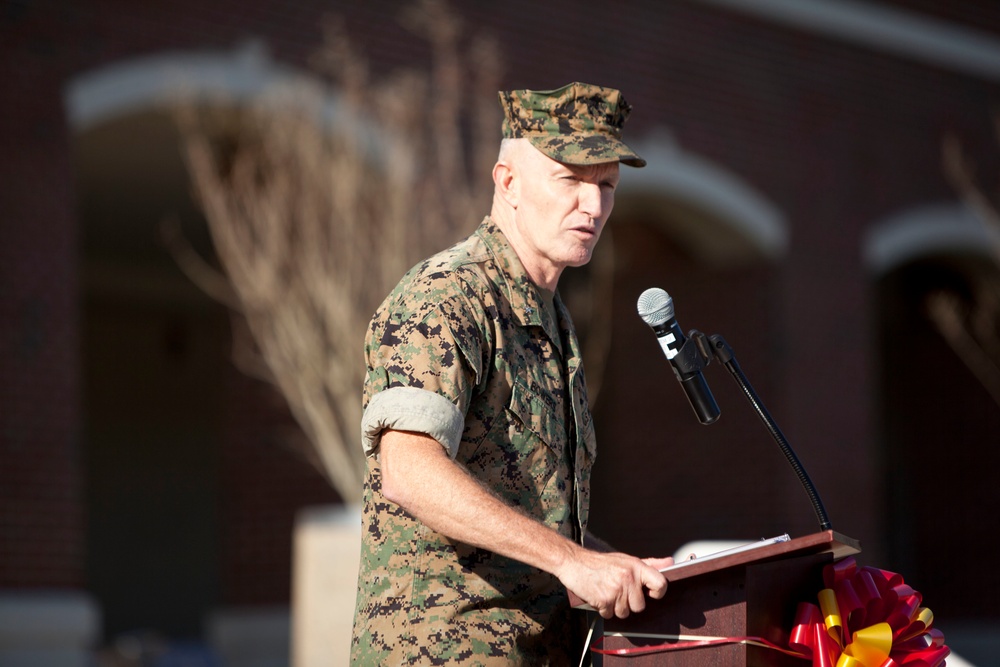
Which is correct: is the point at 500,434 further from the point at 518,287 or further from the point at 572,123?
the point at 572,123

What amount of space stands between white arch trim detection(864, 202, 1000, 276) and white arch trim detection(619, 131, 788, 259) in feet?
3.40

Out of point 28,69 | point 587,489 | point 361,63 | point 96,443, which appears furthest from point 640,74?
point 587,489

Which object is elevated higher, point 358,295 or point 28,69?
point 28,69

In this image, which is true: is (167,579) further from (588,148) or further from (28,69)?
(588,148)

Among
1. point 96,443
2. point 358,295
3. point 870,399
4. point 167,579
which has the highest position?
point 358,295

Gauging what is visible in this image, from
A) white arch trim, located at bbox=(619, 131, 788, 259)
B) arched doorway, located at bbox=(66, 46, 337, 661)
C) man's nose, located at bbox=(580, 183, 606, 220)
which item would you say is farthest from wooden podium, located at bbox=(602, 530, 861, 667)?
arched doorway, located at bbox=(66, 46, 337, 661)

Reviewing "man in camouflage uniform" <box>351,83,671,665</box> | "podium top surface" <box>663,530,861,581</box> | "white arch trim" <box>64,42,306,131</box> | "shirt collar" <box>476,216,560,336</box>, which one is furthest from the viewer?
"white arch trim" <box>64,42,306,131</box>

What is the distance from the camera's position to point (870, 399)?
1223 centimetres

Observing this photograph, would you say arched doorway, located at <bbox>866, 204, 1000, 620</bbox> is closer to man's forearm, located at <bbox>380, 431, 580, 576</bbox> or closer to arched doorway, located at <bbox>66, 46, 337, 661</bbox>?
arched doorway, located at <bbox>66, 46, 337, 661</bbox>

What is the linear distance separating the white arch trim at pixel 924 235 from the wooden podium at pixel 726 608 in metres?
10.3

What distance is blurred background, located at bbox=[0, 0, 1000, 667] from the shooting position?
327 inches

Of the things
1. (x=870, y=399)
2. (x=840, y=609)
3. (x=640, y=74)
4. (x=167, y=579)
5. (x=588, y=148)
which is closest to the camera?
(x=840, y=609)

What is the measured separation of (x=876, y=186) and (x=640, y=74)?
8.67 ft

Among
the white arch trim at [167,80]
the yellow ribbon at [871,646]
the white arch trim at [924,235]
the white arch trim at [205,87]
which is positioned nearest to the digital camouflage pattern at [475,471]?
the yellow ribbon at [871,646]
